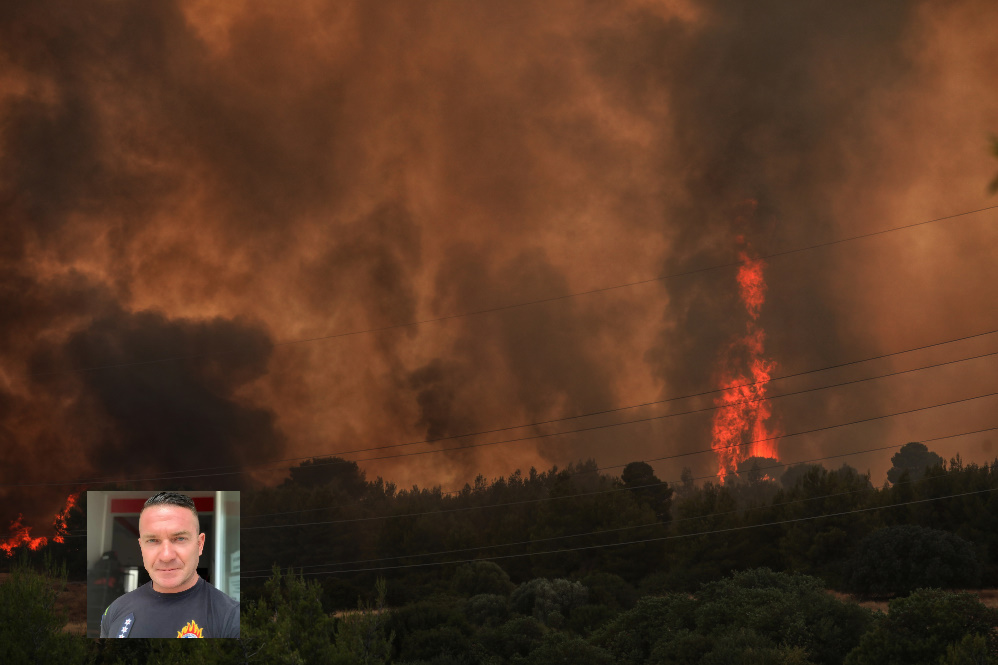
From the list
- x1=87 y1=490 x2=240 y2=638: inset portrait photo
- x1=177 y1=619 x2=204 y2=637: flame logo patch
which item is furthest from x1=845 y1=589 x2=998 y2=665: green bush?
x1=177 y1=619 x2=204 y2=637: flame logo patch

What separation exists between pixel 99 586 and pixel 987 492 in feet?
254

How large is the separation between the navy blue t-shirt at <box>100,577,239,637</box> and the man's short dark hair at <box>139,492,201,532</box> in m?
1.36

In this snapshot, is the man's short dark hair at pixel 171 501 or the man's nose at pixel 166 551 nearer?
the man's nose at pixel 166 551

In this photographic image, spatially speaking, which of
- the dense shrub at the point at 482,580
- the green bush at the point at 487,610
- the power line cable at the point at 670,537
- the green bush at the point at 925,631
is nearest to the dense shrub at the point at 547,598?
the green bush at the point at 487,610

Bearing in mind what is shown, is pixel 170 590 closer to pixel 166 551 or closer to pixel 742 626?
pixel 166 551

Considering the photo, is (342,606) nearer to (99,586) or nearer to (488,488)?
(488,488)

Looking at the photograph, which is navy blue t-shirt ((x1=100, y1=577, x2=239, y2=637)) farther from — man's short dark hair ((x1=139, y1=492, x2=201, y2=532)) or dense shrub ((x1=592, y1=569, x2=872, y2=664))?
dense shrub ((x1=592, y1=569, x2=872, y2=664))

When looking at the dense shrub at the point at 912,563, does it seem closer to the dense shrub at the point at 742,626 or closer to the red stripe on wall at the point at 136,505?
the dense shrub at the point at 742,626

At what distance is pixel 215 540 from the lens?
16.8 meters

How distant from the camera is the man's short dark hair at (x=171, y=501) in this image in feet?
52.0

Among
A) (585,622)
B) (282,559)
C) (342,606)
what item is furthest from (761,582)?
(282,559)

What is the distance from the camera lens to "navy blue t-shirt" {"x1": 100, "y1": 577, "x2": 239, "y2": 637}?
628 inches

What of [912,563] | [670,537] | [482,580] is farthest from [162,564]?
[670,537]

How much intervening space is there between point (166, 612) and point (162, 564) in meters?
1.10
